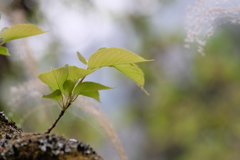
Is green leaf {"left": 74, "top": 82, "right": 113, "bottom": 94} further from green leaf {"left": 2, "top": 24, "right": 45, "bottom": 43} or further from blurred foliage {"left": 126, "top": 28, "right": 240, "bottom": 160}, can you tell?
blurred foliage {"left": 126, "top": 28, "right": 240, "bottom": 160}

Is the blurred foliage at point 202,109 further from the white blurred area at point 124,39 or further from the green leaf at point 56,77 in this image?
the green leaf at point 56,77

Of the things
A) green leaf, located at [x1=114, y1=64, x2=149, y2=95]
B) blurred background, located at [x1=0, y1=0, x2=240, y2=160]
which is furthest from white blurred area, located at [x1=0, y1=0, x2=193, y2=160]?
green leaf, located at [x1=114, y1=64, x2=149, y2=95]

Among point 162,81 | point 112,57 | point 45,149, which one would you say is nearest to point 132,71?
point 112,57

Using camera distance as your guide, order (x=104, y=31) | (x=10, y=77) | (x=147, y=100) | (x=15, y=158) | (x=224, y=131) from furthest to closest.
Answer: (x=147, y=100)
(x=104, y=31)
(x=224, y=131)
(x=10, y=77)
(x=15, y=158)

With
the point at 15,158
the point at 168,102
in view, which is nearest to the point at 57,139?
the point at 15,158

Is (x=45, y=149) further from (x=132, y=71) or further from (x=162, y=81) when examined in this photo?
(x=162, y=81)

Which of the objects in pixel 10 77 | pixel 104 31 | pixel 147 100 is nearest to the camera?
pixel 10 77

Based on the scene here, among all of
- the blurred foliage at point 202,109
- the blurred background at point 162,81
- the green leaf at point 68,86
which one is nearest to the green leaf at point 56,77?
Answer: the green leaf at point 68,86

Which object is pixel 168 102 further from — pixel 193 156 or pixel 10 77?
A: pixel 10 77
